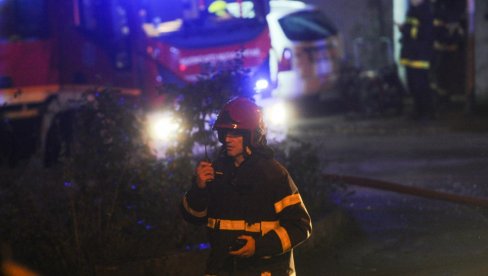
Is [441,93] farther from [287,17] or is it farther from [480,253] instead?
[480,253]

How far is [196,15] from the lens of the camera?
12414mm

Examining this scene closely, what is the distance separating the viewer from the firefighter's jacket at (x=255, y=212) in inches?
146

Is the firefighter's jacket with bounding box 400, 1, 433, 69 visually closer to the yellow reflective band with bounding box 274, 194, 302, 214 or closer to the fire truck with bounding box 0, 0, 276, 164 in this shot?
the fire truck with bounding box 0, 0, 276, 164

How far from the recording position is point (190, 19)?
40.8 feet

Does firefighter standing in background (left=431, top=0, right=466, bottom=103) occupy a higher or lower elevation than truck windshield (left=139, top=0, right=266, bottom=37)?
lower

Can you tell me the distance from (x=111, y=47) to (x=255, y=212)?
8.22 meters

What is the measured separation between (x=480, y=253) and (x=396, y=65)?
880 centimetres

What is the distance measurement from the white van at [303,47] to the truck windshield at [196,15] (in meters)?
2.21

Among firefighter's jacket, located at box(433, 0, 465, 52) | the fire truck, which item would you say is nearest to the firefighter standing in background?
firefighter's jacket, located at box(433, 0, 465, 52)

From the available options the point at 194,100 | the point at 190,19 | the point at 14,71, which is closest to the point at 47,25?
the point at 14,71

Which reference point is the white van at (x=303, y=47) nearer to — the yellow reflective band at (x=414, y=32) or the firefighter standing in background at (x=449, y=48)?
the firefighter standing in background at (x=449, y=48)

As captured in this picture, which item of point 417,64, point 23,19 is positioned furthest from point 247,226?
point 417,64

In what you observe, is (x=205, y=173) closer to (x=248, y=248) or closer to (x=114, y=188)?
(x=248, y=248)

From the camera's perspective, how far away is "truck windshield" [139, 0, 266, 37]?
484 inches
